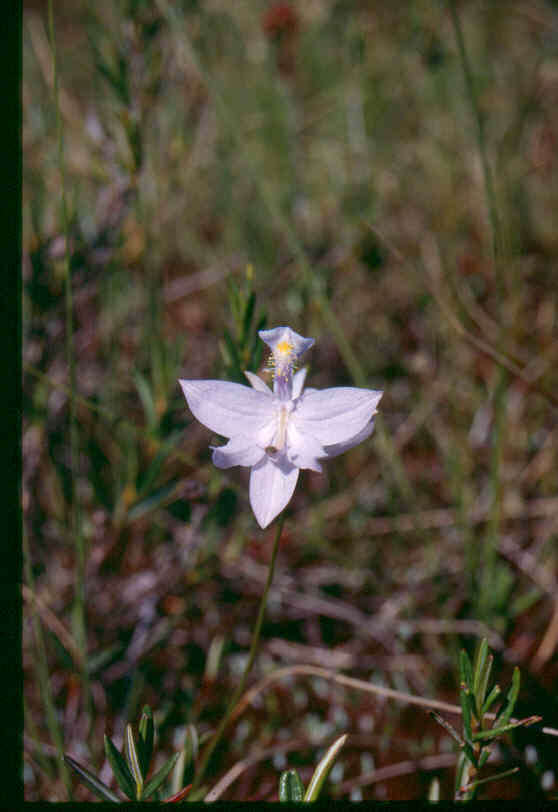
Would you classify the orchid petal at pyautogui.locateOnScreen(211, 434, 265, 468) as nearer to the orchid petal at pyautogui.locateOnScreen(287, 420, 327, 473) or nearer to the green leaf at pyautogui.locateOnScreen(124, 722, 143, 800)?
the orchid petal at pyautogui.locateOnScreen(287, 420, 327, 473)

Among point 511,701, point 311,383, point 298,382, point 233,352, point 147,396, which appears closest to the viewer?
point 511,701

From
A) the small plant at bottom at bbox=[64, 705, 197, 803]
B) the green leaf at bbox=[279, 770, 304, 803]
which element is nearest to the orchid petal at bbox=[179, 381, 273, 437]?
the small plant at bottom at bbox=[64, 705, 197, 803]

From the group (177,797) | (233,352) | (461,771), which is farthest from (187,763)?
(233,352)

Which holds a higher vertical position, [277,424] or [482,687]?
[277,424]

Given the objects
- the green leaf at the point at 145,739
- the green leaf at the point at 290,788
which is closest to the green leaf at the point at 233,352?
the green leaf at the point at 145,739

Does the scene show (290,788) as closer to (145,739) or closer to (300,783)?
(300,783)

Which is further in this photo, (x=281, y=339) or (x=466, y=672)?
(x=281, y=339)

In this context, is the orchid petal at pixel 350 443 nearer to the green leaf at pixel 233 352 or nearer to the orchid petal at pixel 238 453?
the orchid petal at pixel 238 453
